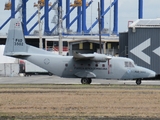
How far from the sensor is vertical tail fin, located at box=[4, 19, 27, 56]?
40.6 metres

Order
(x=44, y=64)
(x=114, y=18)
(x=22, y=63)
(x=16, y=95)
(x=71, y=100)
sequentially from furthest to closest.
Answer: (x=114, y=18) → (x=22, y=63) → (x=44, y=64) → (x=16, y=95) → (x=71, y=100)

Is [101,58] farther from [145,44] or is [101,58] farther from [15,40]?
[145,44]

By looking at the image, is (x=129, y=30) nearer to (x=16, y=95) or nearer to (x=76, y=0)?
(x=16, y=95)

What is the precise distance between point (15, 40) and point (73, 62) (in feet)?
15.8

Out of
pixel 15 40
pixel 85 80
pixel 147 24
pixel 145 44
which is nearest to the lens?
pixel 15 40

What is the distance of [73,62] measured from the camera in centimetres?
4097

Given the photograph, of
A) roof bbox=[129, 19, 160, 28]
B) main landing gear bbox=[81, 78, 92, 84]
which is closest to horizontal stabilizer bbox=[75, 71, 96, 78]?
main landing gear bbox=[81, 78, 92, 84]

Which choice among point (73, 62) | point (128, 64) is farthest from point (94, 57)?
point (128, 64)

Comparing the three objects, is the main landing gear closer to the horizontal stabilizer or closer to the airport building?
the horizontal stabilizer

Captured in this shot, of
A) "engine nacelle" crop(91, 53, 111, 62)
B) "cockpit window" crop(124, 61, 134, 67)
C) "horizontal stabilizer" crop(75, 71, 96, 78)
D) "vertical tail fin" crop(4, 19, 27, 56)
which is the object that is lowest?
"horizontal stabilizer" crop(75, 71, 96, 78)

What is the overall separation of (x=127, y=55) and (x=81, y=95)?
108 feet

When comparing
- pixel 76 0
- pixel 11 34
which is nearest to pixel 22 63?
pixel 11 34

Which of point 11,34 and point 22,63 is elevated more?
point 11,34

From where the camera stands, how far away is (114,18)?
5285 inches
